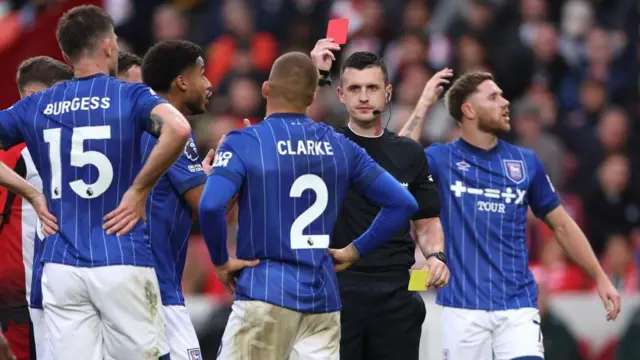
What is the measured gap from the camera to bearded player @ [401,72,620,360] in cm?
998

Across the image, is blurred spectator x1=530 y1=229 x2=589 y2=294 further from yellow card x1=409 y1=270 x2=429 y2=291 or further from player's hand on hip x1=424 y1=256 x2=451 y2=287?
yellow card x1=409 y1=270 x2=429 y2=291

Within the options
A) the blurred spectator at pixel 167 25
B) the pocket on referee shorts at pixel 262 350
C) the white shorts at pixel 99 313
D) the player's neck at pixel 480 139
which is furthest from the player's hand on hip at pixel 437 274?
the blurred spectator at pixel 167 25

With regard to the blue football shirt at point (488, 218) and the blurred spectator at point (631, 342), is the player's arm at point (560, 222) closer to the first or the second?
the blue football shirt at point (488, 218)

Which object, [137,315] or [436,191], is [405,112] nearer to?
[436,191]

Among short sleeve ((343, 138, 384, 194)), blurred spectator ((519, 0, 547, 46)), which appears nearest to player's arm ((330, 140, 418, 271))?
short sleeve ((343, 138, 384, 194))

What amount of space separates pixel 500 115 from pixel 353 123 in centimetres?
148

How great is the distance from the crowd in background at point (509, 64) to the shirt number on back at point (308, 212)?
21.6ft

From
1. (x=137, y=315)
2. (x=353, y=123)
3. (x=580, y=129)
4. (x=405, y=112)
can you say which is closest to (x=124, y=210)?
(x=137, y=315)

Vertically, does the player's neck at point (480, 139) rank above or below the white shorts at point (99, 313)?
Result: above

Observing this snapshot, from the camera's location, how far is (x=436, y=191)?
9539 millimetres

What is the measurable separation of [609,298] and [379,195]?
112 inches

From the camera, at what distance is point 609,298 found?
1013 cm

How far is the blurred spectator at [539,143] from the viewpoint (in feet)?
51.2

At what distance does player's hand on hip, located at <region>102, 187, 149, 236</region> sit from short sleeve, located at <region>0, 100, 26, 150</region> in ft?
2.42
